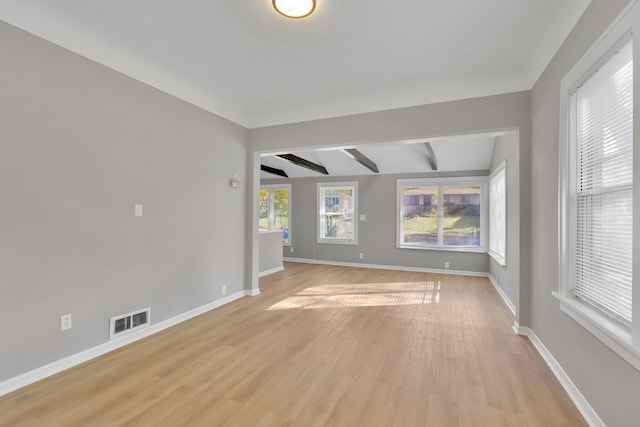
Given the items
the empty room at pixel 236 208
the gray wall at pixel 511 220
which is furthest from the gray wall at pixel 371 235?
the empty room at pixel 236 208

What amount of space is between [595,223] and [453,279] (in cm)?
407

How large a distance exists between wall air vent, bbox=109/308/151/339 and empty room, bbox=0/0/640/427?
1.0 inches

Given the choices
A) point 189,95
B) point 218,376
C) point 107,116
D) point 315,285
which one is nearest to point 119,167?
point 107,116

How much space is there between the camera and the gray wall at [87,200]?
2.06 m

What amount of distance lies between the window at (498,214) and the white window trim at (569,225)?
239 cm

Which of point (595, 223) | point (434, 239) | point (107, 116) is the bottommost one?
point (434, 239)

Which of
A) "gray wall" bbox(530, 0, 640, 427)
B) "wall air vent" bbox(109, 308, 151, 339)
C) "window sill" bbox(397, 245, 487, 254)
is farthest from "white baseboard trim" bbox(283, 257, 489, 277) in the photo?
"wall air vent" bbox(109, 308, 151, 339)

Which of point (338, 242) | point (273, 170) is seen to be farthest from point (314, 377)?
point (273, 170)

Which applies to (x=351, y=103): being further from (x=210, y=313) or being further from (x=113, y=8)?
(x=210, y=313)

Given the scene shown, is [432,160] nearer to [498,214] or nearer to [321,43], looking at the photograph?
[498,214]

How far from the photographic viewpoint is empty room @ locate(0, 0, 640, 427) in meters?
1.78

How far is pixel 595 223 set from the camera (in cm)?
184

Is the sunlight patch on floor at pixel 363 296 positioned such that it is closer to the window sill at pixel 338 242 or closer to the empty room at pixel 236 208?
the empty room at pixel 236 208

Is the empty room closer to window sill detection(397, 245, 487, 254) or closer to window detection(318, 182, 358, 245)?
window sill detection(397, 245, 487, 254)
